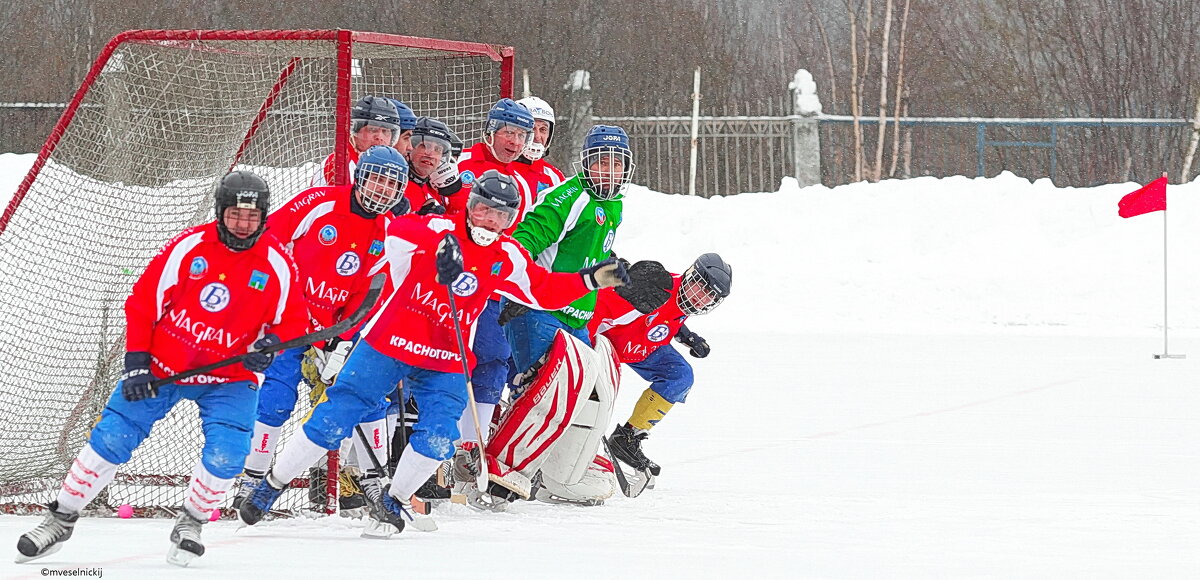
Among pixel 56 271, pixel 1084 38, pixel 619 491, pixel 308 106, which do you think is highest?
pixel 1084 38

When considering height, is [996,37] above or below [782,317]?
above

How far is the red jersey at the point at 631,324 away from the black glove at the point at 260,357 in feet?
5.90

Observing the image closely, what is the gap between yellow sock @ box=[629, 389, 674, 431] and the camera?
618 cm

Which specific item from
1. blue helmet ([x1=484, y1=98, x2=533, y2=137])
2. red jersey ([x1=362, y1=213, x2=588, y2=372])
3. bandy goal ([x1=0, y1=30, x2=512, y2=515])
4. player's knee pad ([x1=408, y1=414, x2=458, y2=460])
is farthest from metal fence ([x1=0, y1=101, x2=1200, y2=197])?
player's knee pad ([x1=408, y1=414, x2=458, y2=460])

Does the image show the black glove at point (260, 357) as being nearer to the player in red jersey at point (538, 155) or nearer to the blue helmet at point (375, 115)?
the blue helmet at point (375, 115)

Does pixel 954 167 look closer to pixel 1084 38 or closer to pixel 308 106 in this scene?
pixel 1084 38

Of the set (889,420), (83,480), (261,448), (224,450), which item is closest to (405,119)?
(261,448)

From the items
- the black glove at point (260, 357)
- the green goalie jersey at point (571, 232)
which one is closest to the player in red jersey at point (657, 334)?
the green goalie jersey at point (571, 232)

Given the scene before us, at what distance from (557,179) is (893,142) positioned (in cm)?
1392

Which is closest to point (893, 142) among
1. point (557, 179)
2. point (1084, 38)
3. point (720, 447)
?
point (1084, 38)

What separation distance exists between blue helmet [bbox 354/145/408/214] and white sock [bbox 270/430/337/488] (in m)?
0.81

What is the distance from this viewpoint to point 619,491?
611 centimetres

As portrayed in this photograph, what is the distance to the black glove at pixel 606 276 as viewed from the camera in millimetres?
4969

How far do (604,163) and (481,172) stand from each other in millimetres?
498
